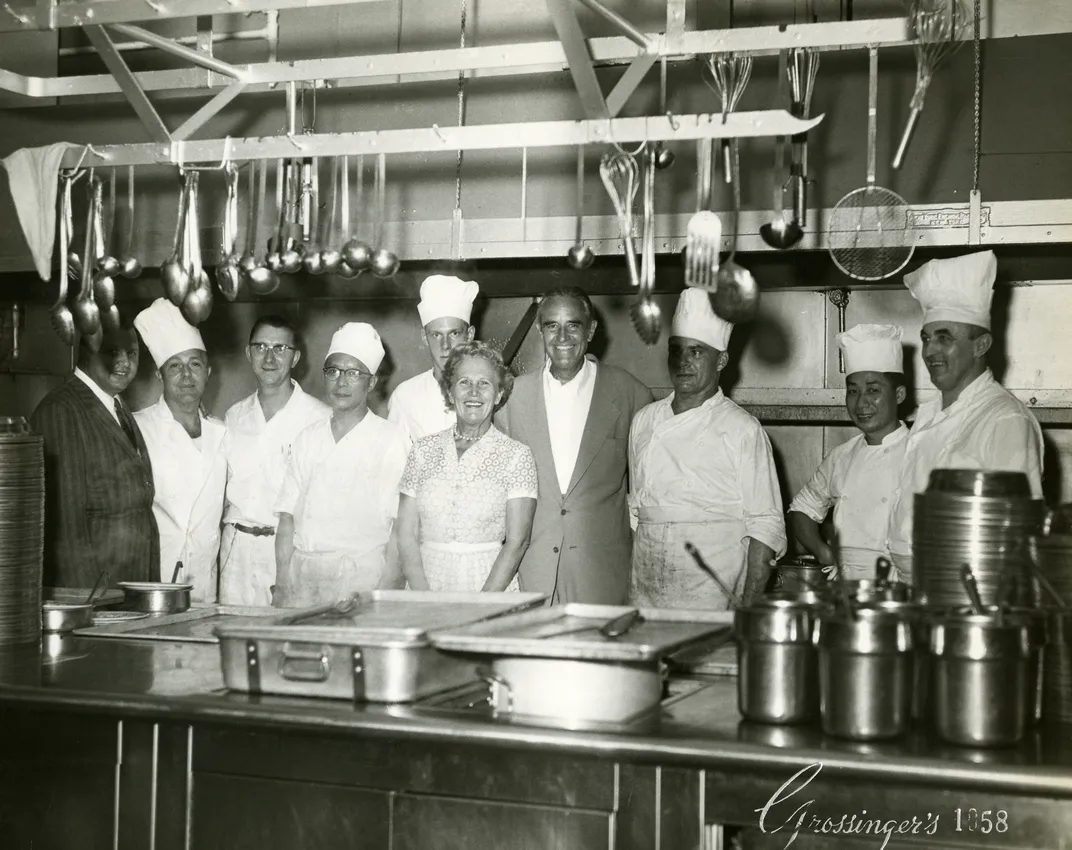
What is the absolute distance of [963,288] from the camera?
3.40 metres

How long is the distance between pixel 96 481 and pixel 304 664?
7.30 ft

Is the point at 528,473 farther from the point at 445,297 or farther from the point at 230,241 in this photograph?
the point at 230,241

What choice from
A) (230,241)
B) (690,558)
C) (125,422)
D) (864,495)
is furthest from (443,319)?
(864,495)

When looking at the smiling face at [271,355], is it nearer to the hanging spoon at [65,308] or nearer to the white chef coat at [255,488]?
the white chef coat at [255,488]

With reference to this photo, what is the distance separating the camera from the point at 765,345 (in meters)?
4.66

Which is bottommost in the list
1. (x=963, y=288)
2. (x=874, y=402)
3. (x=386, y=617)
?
(x=386, y=617)

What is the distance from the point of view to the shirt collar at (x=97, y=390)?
13.8 feet

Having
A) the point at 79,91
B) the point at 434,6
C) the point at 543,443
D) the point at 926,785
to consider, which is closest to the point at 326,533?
Result: the point at 543,443

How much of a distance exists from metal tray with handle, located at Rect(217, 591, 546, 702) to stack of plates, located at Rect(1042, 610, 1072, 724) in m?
1.05

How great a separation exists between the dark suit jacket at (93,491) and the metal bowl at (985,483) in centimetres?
287

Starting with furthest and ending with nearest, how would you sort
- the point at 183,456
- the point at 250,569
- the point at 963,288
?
the point at 183,456 → the point at 250,569 → the point at 963,288

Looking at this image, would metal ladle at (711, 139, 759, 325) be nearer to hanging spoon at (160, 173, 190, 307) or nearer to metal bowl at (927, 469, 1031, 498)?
metal bowl at (927, 469, 1031, 498)

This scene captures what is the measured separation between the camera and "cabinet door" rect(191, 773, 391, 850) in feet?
6.84

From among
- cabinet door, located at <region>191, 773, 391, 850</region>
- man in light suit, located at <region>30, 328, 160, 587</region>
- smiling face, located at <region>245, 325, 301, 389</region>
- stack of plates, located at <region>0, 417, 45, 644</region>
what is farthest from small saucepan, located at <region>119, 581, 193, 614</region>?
smiling face, located at <region>245, 325, 301, 389</region>
